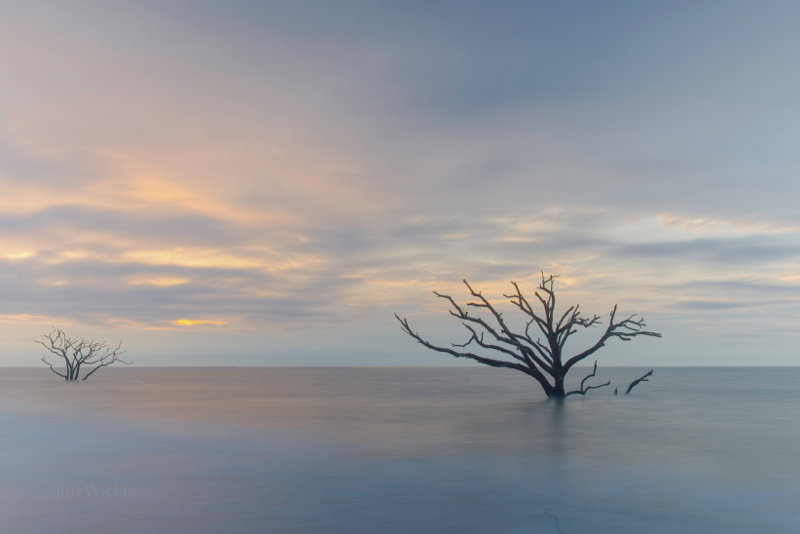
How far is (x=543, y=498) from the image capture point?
423 inches

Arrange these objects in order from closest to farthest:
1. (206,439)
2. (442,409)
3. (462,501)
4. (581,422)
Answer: (462,501), (206,439), (581,422), (442,409)

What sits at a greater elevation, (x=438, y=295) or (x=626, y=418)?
(x=438, y=295)

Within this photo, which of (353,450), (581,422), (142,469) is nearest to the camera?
(142,469)

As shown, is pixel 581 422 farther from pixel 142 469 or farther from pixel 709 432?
pixel 142 469

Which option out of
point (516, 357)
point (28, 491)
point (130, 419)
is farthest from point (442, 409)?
point (28, 491)

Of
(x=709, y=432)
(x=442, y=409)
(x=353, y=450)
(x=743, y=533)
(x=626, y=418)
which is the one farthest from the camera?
(x=442, y=409)

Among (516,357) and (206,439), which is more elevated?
(516,357)

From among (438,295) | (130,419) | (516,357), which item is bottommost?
(130,419)

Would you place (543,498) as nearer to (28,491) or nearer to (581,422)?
(28,491)

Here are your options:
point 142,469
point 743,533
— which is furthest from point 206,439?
point 743,533

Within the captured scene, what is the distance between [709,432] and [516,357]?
423 inches

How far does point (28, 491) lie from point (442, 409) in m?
21.8

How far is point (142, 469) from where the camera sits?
44.1ft

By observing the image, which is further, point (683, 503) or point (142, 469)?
point (142, 469)
